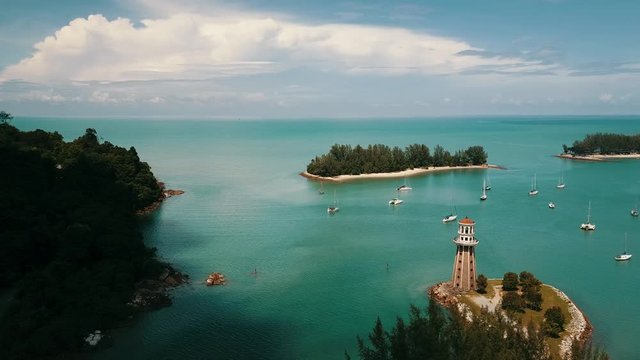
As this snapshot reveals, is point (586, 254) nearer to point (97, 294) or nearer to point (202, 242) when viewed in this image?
point (202, 242)

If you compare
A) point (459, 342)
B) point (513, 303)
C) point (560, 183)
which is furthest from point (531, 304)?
point (560, 183)

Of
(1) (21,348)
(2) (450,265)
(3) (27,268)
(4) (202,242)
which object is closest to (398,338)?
(1) (21,348)

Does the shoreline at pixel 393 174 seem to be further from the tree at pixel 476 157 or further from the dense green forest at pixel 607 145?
the dense green forest at pixel 607 145

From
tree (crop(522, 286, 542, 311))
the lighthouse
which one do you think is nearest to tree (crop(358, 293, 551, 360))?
tree (crop(522, 286, 542, 311))

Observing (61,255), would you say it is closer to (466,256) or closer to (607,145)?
(466,256)

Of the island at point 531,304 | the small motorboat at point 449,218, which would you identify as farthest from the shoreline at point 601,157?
the island at point 531,304

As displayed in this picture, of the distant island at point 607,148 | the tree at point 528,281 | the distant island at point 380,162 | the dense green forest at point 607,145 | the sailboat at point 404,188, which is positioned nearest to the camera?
the tree at point 528,281
